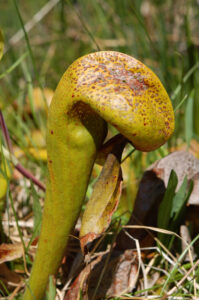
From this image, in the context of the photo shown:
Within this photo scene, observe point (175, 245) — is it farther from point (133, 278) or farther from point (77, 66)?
point (77, 66)

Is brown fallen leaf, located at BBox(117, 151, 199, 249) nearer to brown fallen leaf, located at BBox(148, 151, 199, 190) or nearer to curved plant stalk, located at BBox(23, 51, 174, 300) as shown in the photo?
brown fallen leaf, located at BBox(148, 151, 199, 190)

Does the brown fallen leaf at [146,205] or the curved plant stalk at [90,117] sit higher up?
the curved plant stalk at [90,117]

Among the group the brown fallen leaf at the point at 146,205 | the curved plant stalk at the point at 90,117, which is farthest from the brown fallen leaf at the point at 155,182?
the curved plant stalk at the point at 90,117

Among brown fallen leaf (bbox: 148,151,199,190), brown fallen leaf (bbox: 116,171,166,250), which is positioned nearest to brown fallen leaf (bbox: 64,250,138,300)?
brown fallen leaf (bbox: 116,171,166,250)

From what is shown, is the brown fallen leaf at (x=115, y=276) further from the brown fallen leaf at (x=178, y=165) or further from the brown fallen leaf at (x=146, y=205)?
the brown fallen leaf at (x=178, y=165)

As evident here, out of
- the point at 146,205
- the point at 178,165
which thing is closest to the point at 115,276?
the point at 146,205

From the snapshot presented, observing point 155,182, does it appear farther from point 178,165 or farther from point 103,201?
point 103,201

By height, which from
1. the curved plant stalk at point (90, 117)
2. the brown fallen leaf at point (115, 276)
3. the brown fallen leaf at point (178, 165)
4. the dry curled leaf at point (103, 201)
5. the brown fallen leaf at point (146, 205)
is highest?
the curved plant stalk at point (90, 117)

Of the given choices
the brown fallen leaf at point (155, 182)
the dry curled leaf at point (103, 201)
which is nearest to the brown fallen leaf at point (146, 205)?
the brown fallen leaf at point (155, 182)

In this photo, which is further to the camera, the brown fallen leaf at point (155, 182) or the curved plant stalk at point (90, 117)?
the brown fallen leaf at point (155, 182)
